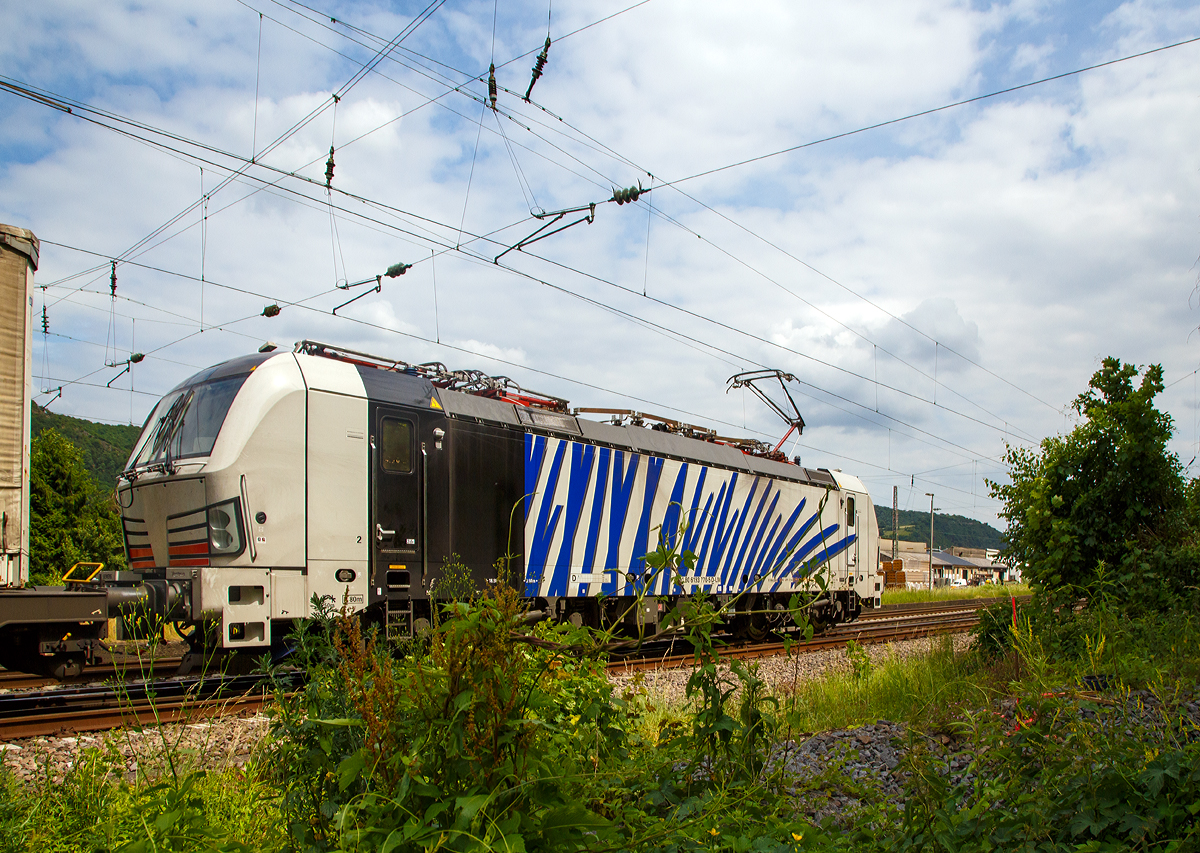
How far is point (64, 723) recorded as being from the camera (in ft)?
22.2

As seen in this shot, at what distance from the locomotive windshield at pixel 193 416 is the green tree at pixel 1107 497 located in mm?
9262

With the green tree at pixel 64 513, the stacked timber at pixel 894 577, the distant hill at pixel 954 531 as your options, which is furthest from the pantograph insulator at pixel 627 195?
the distant hill at pixel 954 531

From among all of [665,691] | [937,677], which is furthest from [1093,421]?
[665,691]

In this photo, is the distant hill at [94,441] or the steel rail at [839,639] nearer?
the steel rail at [839,639]

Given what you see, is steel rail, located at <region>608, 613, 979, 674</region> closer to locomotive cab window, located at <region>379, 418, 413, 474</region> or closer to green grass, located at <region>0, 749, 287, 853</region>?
locomotive cab window, located at <region>379, 418, 413, 474</region>

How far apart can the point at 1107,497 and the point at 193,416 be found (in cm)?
1042

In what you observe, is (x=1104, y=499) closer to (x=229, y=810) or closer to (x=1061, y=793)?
(x=1061, y=793)

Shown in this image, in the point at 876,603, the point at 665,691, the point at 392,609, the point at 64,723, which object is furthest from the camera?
the point at 876,603

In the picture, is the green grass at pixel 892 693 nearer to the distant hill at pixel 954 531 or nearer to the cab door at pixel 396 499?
the cab door at pixel 396 499

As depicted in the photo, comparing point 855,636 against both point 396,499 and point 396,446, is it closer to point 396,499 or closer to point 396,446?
point 396,499

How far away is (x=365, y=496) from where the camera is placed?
Result: 8.64 meters

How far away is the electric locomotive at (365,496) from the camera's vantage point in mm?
7711

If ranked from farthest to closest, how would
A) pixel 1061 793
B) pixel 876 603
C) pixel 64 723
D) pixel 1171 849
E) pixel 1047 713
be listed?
1. pixel 876 603
2. pixel 64 723
3. pixel 1047 713
4. pixel 1061 793
5. pixel 1171 849

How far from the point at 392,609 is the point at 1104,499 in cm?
836
